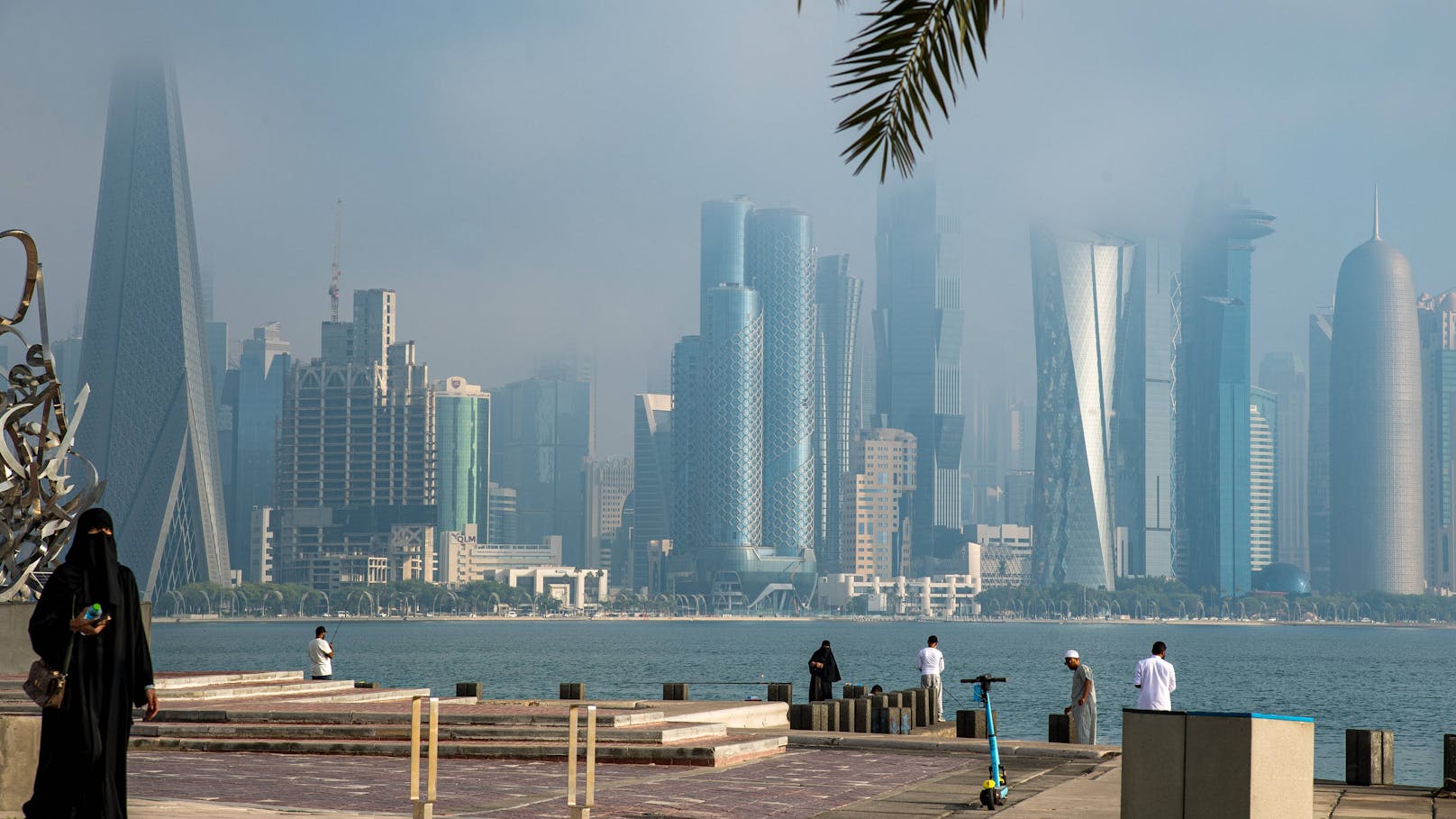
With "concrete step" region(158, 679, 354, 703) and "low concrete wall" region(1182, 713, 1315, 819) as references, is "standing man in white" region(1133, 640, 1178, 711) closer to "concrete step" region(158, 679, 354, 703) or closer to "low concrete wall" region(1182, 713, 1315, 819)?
"low concrete wall" region(1182, 713, 1315, 819)

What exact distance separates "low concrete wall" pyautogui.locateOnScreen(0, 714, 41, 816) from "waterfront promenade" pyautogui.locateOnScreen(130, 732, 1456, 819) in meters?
0.97

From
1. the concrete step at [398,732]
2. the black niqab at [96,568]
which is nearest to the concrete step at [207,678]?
the concrete step at [398,732]

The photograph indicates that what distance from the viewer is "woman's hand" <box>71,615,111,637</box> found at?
10.5m

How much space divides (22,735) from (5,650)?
1537 centimetres

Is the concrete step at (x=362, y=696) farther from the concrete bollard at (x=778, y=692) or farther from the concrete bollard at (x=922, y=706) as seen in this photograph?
the concrete bollard at (x=922, y=706)

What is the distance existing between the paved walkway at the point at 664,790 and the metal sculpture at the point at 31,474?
27.4 feet

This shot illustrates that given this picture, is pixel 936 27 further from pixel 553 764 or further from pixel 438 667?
pixel 438 667

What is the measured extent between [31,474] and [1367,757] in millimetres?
20257

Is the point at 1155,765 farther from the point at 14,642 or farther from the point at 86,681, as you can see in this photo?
the point at 14,642

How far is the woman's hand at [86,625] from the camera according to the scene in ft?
34.4

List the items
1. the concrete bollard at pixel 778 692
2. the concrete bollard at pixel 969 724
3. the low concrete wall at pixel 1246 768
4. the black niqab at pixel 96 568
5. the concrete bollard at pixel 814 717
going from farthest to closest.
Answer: the concrete bollard at pixel 778 692 < the concrete bollard at pixel 969 724 < the concrete bollard at pixel 814 717 < the low concrete wall at pixel 1246 768 < the black niqab at pixel 96 568

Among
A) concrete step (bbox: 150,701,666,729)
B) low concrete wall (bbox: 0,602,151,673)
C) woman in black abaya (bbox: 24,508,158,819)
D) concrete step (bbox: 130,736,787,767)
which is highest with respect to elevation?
woman in black abaya (bbox: 24,508,158,819)

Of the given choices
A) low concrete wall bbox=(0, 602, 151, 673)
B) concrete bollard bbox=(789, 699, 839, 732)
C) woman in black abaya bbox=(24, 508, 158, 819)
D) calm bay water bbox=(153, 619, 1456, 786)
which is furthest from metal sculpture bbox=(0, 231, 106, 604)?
calm bay water bbox=(153, 619, 1456, 786)

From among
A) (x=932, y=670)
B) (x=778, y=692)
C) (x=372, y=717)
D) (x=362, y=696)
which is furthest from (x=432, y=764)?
(x=932, y=670)
